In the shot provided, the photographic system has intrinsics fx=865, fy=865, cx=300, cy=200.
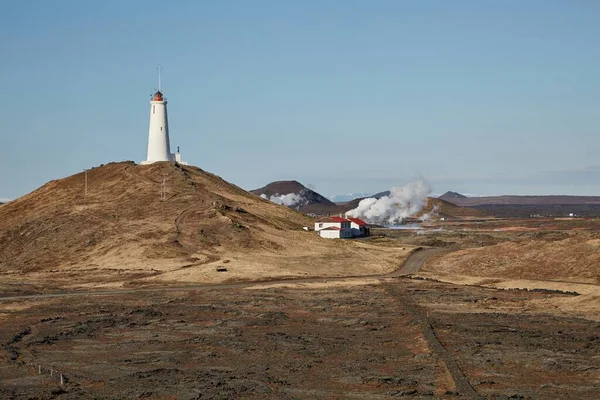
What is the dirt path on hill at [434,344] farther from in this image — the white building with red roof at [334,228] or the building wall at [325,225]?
the building wall at [325,225]

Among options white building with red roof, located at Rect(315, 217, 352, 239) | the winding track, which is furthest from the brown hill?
white building with red roof, located at Rect(315, 217, 352, 239)

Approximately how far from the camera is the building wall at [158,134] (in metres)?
162

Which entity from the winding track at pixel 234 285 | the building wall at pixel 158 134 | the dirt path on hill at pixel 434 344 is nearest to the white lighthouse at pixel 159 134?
the building wall at pixel 158 134

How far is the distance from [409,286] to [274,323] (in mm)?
29631

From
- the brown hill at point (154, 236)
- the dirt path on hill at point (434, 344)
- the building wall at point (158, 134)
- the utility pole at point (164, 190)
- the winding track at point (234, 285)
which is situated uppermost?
the building wall at point (158, 134)

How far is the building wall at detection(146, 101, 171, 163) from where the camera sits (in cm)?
16238

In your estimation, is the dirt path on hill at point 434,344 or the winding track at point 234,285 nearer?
the dirt path on hill at point 434,344

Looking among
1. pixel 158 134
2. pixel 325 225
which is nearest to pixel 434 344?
pixel 325 225

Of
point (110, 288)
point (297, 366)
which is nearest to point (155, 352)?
point (297, 366)

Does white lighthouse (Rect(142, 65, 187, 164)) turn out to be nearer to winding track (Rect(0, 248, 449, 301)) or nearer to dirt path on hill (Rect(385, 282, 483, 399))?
winding track (Rect(0, 248, 449, 301))

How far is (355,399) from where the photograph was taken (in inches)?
1721

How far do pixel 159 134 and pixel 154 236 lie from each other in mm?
42900

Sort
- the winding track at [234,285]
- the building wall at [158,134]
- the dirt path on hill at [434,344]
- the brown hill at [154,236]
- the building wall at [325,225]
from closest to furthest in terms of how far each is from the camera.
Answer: the dirt path on hill at [434,344], the winding track at [234,285], the brown hill at [154,236], the building wall at [325,225], the building wall at [158,134]

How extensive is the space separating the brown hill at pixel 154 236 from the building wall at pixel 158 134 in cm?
313
